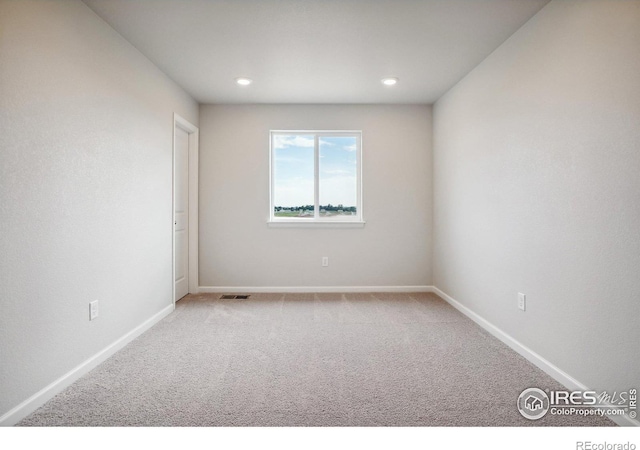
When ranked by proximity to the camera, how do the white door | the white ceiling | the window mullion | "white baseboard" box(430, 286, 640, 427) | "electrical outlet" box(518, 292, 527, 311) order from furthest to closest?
the window mullion, the white door, "electrical outlet" box(518, 292, 527, 311), the white ceiling, "white baseboard" box(430, 286, 640, 427)

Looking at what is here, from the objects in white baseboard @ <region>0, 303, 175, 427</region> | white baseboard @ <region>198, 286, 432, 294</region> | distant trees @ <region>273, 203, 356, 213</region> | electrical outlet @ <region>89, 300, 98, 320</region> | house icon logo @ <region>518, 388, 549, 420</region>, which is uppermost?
distant trees @ <region>273, 203, 356, 213</region>

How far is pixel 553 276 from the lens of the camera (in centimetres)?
223

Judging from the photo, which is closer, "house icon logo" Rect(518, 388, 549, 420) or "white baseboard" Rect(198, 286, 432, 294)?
"house icon logo" Rect(518, 388, 549, 420)

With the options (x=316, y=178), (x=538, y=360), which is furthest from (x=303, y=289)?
(x=538, y=360)

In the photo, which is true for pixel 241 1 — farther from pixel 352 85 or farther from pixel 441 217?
pixel 441 217

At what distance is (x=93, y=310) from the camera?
94.0 inches

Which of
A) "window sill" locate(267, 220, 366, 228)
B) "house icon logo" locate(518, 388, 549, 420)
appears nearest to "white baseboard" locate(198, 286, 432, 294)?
"window sill" locate(267, 220, 366, 228)

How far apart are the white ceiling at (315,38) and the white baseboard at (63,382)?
2.35 metres

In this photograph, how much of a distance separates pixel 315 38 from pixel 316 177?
80.7 inches

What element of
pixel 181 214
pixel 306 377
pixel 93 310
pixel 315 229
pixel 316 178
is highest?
pixel 316 178

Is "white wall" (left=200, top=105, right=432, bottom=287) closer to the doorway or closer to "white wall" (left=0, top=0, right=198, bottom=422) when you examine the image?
the doorway

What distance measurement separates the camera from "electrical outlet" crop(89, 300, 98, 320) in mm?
2361

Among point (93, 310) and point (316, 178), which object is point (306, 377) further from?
point (316, 178)

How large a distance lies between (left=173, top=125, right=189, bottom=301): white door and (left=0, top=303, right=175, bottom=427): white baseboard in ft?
3.60
